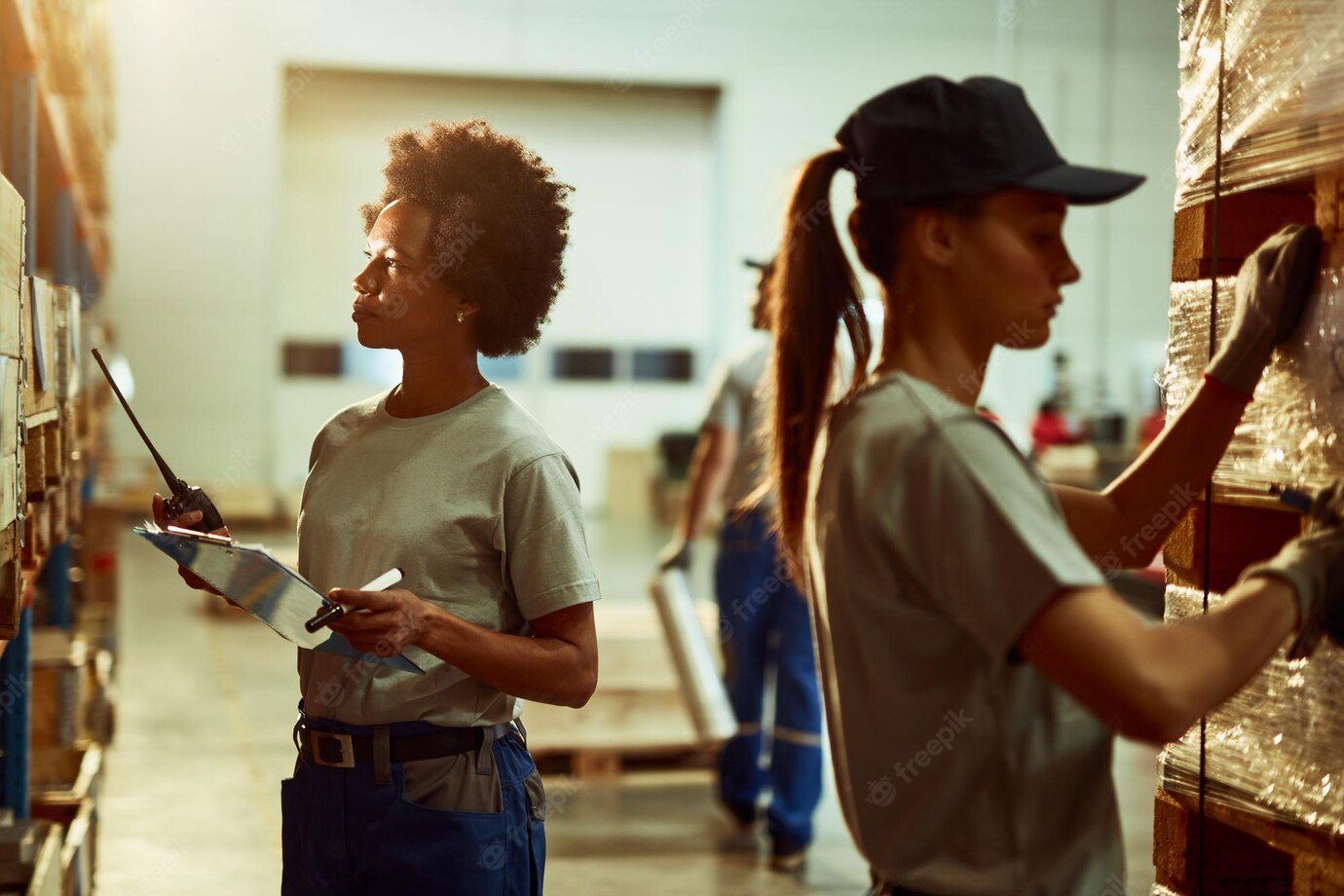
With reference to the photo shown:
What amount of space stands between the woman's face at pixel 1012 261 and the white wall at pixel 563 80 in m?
13.9

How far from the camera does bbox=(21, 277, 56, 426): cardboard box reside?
95.7 inches

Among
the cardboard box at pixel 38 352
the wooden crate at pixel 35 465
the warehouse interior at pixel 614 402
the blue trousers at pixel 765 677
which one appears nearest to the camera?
the warehouse interior at pixel 614 402

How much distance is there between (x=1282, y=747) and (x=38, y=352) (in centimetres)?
221

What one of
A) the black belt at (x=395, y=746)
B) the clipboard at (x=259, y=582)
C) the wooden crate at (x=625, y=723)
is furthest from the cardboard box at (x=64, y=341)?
the wooden crate at (x=625, y=723)

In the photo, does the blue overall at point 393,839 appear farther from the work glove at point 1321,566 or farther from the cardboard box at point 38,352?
the work glove at point 1321,566

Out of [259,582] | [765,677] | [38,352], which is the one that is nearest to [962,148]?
[259,582]

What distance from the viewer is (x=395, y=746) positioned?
2.06 metres

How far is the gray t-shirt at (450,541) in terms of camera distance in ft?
6.79

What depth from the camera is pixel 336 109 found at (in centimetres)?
1574

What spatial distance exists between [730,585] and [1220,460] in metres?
3.24

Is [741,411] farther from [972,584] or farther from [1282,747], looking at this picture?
[972,584]

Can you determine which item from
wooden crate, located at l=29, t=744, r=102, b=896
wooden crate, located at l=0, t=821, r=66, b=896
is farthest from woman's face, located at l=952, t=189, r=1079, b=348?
wooden crate, located at l=29, t=744, r=102, b=896

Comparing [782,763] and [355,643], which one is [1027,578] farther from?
[782,763]

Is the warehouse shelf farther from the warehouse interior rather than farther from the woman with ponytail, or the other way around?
the woman with ponytail
